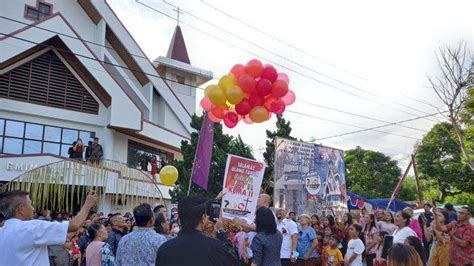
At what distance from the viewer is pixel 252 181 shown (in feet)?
29.3

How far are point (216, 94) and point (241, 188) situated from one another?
1.92 meters

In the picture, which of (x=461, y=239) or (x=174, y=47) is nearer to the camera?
(x=461, y=239)

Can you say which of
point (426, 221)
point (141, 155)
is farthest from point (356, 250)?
point (141, 155)

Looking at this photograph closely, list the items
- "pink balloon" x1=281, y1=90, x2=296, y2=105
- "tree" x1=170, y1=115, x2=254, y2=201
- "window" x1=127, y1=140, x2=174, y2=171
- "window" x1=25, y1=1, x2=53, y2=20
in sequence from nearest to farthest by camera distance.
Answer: "pink balloon" x1=281, y1=90, x2=296, y2=105 < "tree" x1=170, y1=115, x2=254, y2=201 < "window" x1=25, y1=1, x2=53, y2=20 < "window" x1=127, y1=140, x2=174, y2=171

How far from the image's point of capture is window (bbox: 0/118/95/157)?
1728 cm

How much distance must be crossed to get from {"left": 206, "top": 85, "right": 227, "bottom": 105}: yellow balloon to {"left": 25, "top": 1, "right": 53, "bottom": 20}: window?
51.5 feet

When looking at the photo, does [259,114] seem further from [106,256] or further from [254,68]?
[106,256]

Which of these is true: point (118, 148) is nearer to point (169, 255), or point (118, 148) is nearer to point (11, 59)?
point (11, 59)

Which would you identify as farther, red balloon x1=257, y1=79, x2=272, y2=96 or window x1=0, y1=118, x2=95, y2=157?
window x1=0, y1=118, x2=95, y2=157

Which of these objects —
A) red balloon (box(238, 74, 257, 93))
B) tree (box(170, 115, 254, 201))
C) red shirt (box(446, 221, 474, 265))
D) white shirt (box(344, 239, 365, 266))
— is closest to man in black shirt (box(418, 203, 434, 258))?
red shirt (box(446, 221, 474, 265))

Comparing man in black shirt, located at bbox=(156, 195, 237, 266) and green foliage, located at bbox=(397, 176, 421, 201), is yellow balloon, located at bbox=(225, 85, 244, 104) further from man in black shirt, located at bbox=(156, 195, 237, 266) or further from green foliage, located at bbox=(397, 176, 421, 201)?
green foliage, located at bbox=(397, 176, 421, 201)

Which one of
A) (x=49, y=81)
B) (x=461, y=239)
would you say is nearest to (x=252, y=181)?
(x=461, y=239)

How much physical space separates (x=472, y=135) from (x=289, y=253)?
62.4 ft

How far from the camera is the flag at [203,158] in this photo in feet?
→ 33.6
